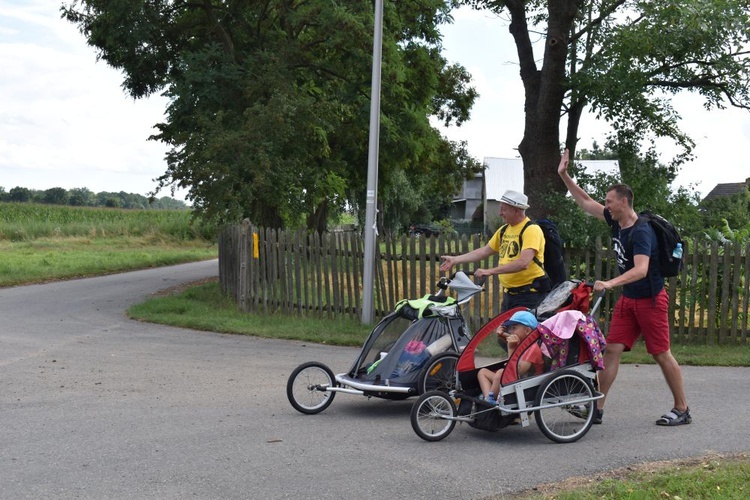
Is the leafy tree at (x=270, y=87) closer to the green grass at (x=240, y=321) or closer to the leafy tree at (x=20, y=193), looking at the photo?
the green grass at (x=240, y=321)

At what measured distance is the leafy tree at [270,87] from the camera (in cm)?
1880

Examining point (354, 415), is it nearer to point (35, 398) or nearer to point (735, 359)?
point (35, 398)

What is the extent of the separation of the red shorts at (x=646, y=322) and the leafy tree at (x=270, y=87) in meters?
11.9

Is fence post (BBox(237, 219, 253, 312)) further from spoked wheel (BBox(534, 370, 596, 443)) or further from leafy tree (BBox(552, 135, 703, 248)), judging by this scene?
spoked wheel (BBox(534, 370, 596, 443))

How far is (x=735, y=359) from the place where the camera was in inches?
427

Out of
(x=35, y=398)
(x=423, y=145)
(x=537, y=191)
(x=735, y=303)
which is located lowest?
(x=35, y=398)

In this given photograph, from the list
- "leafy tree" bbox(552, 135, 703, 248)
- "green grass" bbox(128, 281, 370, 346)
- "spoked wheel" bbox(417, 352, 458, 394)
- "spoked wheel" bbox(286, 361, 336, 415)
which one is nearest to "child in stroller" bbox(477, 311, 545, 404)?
"spoked wheel" bbox(417, 352, 458, 394)

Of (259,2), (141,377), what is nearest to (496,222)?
(259,2)

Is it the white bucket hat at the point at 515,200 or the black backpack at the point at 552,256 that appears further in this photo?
the black backpack at the point at 552,256

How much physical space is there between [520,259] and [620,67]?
25.8 ft

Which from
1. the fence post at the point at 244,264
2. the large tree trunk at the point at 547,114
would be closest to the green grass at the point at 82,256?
the fence post at the point at 244,264

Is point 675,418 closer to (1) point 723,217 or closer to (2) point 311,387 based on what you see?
(2) point 311,387

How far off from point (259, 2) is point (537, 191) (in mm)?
11107

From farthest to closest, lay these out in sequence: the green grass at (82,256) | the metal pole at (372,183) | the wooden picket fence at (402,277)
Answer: the green grass at (82,256)
the metal pole at (372,183)
the wooden picket fence at (402,277)
